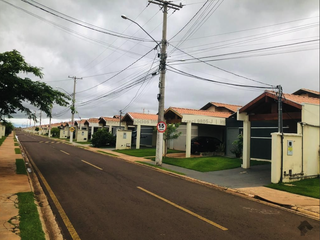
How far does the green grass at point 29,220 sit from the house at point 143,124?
2207 centimetres

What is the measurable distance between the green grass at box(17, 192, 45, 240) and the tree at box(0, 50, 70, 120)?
559 centimetres

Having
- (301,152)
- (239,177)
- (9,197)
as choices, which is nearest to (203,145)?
(239,177)

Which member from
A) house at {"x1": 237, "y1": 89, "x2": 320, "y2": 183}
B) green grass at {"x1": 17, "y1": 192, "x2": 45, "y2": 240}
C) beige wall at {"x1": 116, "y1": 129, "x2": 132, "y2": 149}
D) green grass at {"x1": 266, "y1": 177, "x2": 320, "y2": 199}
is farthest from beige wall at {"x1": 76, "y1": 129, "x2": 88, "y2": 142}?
green grass at {"x1": 266, "y1": 177, "x2": 320, "y2": 199}

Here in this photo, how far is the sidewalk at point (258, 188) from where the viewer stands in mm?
7789

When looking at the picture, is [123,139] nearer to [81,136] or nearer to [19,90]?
[19,90]

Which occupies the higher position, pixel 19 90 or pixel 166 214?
pixel 19 90

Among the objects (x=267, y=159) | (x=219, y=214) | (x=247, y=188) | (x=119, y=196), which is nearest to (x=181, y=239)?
(x=219, y=214)

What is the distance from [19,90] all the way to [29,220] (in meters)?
7.51

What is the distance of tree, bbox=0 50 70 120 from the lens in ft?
34.6

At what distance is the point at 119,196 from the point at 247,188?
18.2 ft

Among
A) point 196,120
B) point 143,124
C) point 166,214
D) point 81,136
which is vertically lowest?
point 166,214

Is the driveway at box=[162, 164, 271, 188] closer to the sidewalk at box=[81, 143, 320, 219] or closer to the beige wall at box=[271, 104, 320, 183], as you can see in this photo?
the sidewalk at box=[81, 143, 320, 219]

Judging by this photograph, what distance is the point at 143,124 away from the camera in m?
31.0

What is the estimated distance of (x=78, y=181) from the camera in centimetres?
1012
